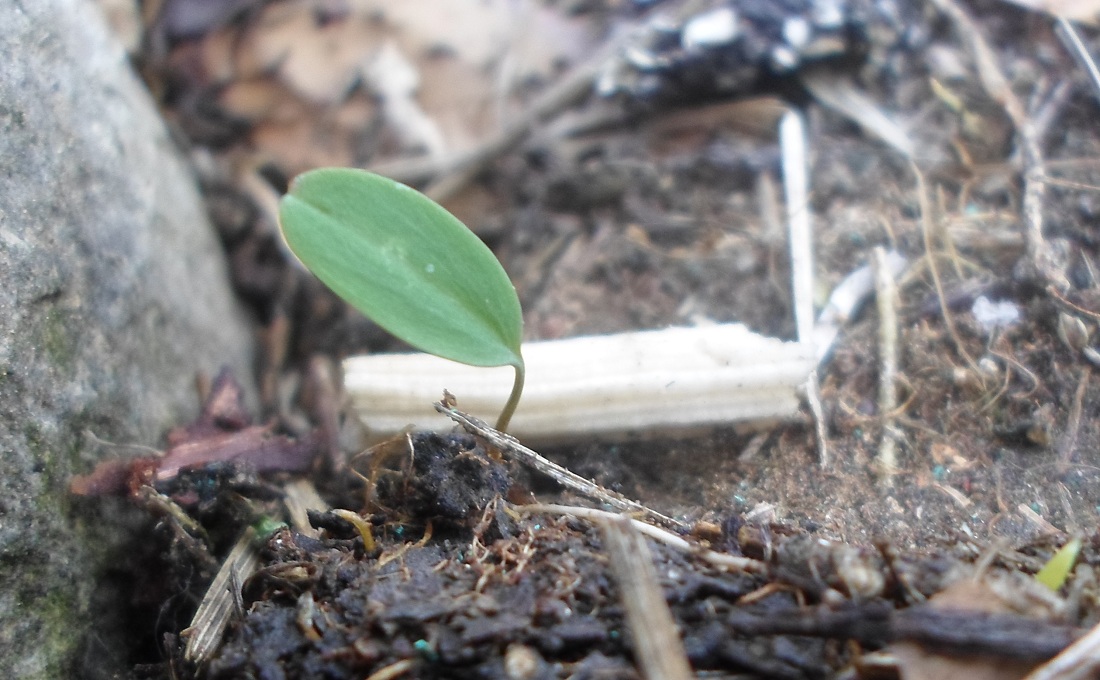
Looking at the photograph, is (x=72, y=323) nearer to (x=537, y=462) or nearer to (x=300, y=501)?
(x=300, y=501)

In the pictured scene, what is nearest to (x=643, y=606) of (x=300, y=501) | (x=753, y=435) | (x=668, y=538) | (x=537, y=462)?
(x=668, y=538)

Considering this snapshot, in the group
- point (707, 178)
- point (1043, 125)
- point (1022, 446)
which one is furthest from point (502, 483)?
point (1043, 125)

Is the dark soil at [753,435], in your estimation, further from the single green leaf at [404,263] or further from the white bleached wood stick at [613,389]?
the single green leaf at [404,263]

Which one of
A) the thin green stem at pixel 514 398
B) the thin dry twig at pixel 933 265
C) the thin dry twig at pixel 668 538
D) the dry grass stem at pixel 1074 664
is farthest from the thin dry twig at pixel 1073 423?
the thin green stem at pixel 514 398

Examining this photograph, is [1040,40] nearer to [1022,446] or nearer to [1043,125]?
[1043,125]

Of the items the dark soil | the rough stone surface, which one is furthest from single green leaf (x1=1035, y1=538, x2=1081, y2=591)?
the rough stone surface
